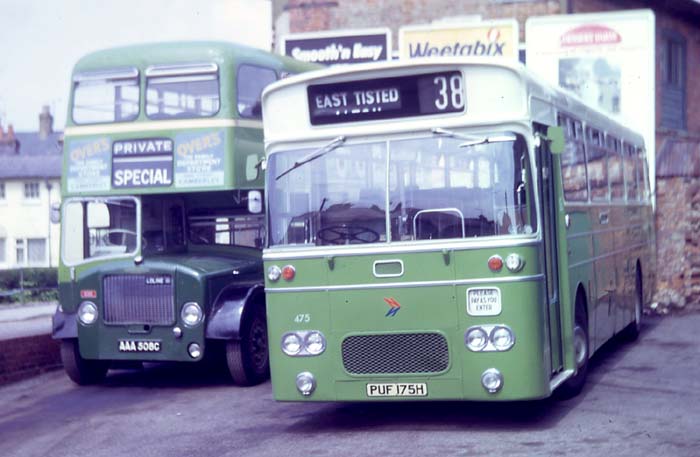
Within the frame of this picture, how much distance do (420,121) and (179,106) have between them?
536 cm

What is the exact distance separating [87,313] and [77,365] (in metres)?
0.76

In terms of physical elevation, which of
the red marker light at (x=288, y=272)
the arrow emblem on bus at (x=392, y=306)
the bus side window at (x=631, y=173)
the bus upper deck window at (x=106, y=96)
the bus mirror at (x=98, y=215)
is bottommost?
the arrow emblem on bus at (x=392, y=306)

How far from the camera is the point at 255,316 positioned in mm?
14539

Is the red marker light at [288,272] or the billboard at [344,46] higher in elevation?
the billboard at [344,46]

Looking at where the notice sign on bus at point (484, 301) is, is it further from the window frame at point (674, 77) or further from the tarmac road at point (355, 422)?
the window frame at point (674, 77)

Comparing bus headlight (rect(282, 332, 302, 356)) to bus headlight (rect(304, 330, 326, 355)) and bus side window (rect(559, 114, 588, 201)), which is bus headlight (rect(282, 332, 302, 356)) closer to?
bus headlight (rect(304, 330, 326, 355))

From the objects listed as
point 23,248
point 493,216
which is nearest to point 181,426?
point 493,216

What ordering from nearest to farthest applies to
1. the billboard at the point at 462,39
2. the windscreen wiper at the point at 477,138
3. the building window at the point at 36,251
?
the windscreen wiper at the point at 477,138
the billboard at the point at 462,39
the building window at the point at 36,251

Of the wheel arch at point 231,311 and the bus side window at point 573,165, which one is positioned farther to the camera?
the wheel arch at point 231,311

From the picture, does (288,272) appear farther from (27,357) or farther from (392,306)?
(27,357)

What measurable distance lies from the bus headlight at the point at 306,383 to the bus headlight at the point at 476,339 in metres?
1.42

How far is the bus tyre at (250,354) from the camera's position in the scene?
14.1 m

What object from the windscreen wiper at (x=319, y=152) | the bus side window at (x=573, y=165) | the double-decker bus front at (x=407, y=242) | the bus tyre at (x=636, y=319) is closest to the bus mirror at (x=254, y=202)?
the double-decker bus front at (x=407, y=242)

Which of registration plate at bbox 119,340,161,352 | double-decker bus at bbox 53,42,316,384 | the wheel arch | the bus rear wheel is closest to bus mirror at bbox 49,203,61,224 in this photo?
double-decker bus at bbox 53,42,316,384
